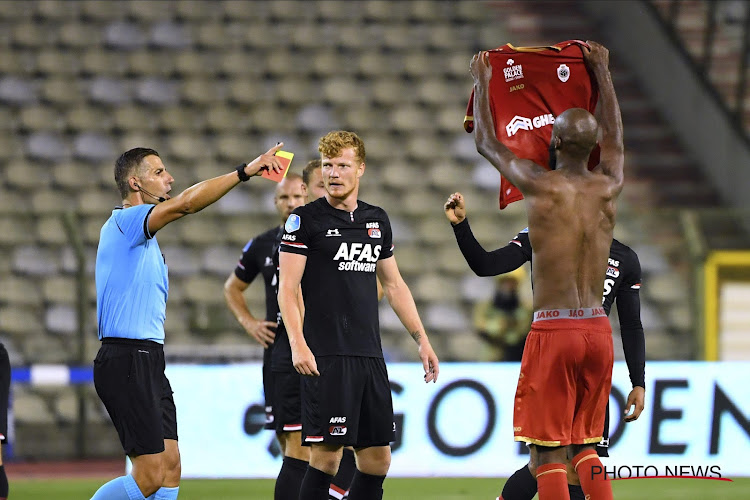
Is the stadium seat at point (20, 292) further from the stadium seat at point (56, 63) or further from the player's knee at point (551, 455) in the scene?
the player's knee at point (551, 455)

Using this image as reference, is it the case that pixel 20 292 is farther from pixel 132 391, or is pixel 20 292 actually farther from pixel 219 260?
pixel 132 391

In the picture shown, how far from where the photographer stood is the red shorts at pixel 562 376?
493 centimetres

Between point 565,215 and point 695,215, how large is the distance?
17.7 ft

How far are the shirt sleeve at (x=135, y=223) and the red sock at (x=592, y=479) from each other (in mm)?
2210

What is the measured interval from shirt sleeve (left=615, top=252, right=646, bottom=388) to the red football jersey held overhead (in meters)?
0.76

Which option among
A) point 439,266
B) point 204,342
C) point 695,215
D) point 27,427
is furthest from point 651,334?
point 27,427

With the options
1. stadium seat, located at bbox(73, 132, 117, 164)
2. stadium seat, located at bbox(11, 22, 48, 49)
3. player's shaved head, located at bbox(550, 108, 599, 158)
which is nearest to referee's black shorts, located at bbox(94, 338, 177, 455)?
player's shaved head, located at bbox(550, 108, 599, 158)

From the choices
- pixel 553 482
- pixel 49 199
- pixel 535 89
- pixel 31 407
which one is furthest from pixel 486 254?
pixel 49 199

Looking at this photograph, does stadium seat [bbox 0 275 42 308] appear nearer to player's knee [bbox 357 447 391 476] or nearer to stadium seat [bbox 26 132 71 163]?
stadium seat [bbox 26 132 71 163]

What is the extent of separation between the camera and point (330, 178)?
221 inches

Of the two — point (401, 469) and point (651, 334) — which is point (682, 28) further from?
point (401, 469)

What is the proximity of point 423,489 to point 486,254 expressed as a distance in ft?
11.3

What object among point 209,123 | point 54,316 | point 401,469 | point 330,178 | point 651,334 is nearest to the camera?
point 330,178

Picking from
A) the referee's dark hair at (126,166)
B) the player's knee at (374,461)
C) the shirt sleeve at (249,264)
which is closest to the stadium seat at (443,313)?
the shirt sleeve at (249,264)
